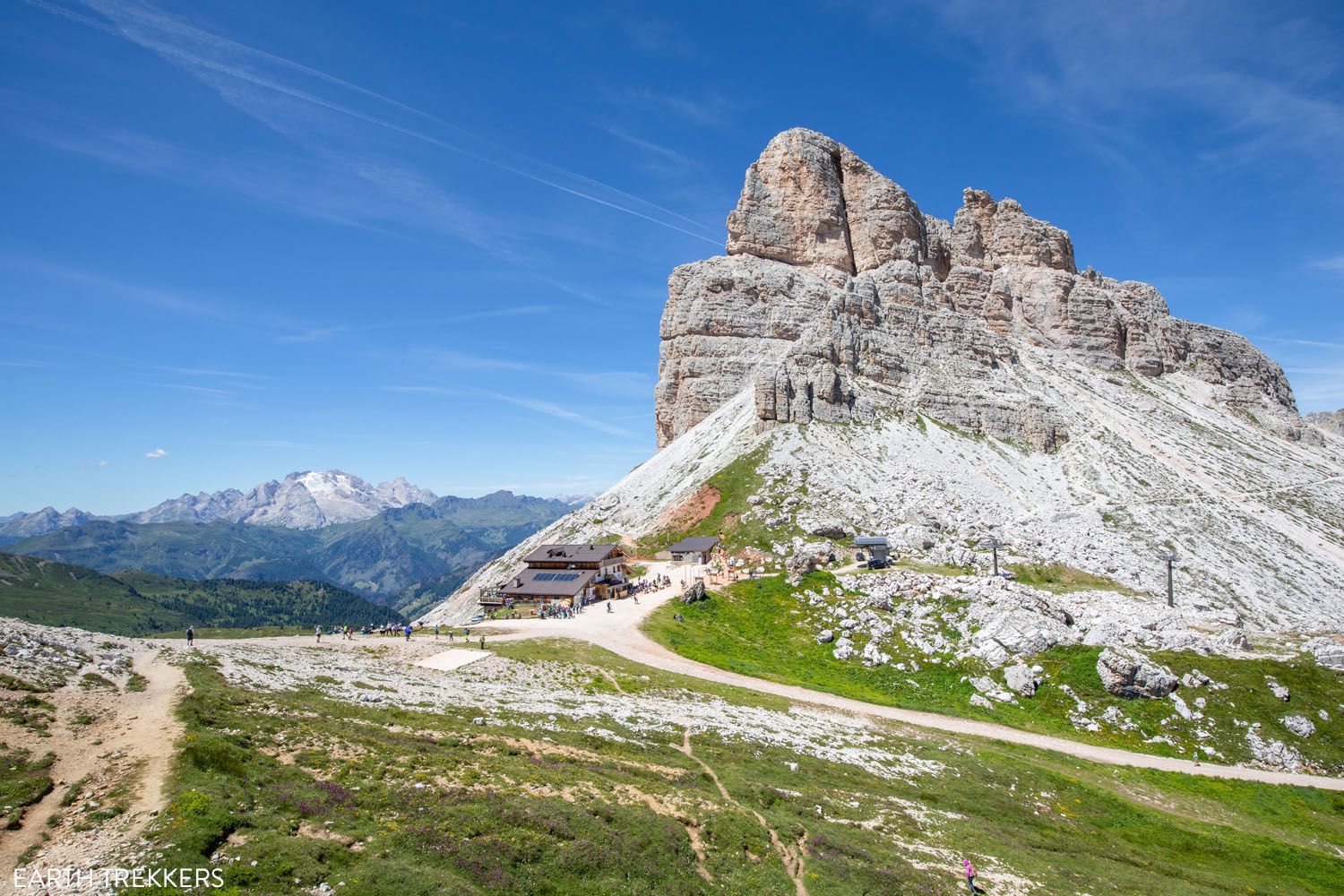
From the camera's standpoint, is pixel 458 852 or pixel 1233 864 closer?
pixel 458 852

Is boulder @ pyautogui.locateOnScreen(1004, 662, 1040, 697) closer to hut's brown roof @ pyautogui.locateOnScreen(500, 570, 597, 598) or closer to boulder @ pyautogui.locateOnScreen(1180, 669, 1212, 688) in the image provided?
boulder @ pyautogui.locateOnScreen(1180, 669, 1212, 688)

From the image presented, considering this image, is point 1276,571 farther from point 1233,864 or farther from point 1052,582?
point 1233,864

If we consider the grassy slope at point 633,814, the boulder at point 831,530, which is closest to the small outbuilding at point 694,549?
the boulder at point 831,530

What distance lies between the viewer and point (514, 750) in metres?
29.7

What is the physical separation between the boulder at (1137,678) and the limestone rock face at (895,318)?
A: 67.2m

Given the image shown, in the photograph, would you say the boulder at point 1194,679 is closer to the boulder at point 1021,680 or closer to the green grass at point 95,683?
the boulder at point 1021,680

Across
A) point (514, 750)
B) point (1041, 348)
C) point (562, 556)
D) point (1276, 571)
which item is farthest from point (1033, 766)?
point (1041, 348)

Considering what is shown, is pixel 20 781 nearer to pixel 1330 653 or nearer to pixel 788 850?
pixel 788 850

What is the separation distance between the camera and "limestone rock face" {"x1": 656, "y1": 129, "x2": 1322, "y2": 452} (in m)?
125

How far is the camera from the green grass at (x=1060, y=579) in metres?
75.0

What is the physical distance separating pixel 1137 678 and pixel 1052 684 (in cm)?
605

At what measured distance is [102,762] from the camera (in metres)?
21.6

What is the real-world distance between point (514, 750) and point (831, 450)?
85037 millimetres

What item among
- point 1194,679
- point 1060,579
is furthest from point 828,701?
point 1060,579
